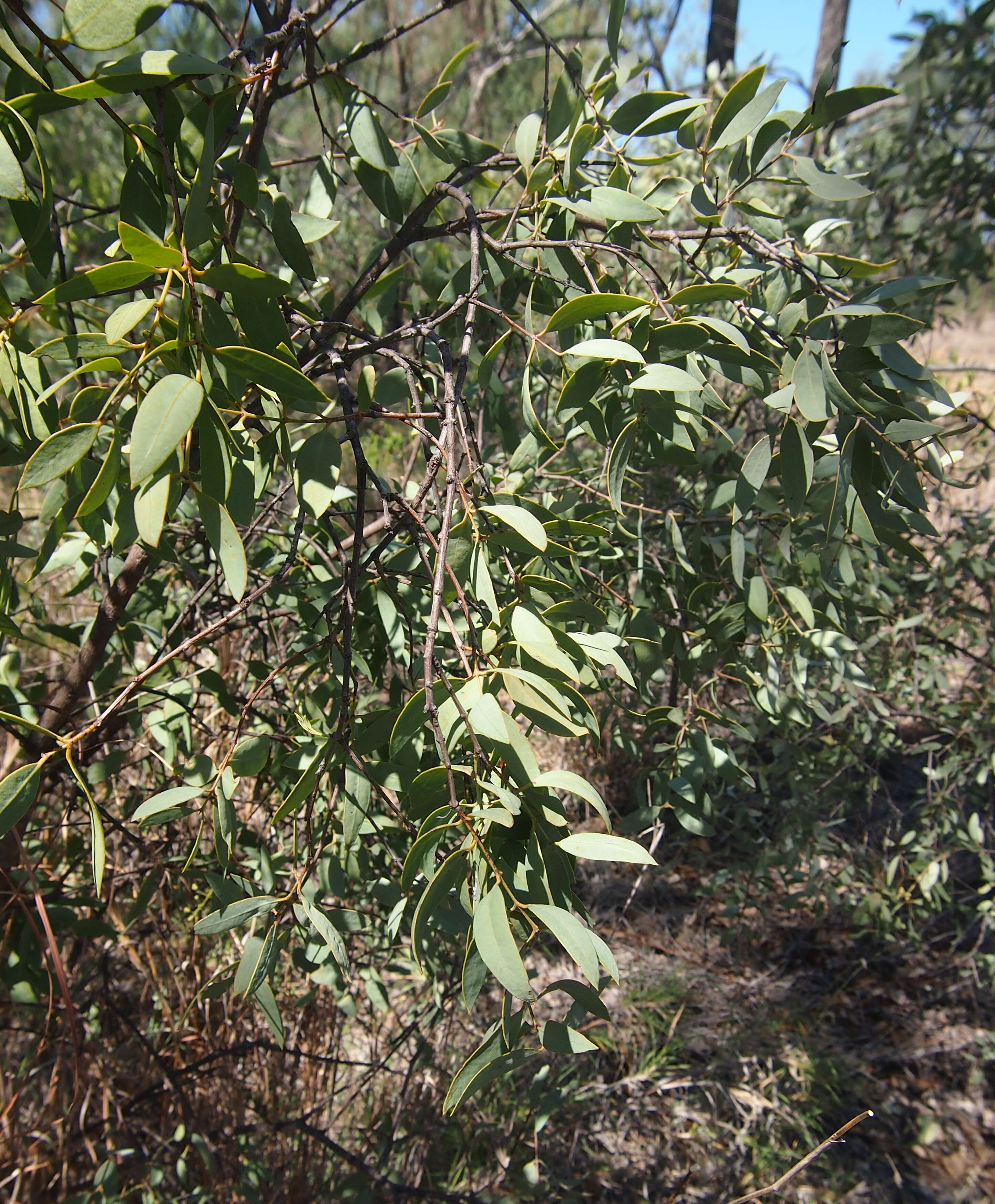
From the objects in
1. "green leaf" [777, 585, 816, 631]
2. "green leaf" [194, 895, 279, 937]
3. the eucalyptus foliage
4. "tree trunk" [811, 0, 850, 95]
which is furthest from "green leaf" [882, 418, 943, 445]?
"tree trunk" [811, 0, 850, 95]

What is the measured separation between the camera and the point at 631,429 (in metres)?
0.66

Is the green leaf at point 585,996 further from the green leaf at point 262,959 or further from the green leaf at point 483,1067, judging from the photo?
the green leaf at point 262,959

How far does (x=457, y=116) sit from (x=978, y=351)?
4.02 m

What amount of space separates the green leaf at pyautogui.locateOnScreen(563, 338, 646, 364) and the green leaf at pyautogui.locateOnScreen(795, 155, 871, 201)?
0.97 ft

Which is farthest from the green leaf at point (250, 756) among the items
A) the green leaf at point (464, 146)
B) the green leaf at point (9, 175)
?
the green leaf at point (464, 146)

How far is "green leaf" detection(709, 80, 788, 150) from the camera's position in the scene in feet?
2.32

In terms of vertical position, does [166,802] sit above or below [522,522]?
below

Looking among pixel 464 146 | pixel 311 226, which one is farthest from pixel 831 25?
pixel 311 226

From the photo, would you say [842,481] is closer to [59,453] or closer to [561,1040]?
[561,1040]

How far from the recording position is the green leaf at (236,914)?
0.64 m

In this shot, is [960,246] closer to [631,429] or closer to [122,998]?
[631,429]

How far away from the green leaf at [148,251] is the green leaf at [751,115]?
0.49m

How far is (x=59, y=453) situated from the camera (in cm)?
55

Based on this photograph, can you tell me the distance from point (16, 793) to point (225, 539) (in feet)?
0.83
